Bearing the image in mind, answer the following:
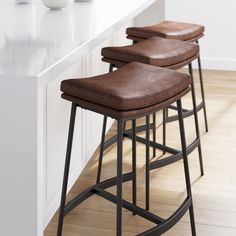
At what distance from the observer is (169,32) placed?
136 inches

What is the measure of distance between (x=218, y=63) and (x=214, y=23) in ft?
1.37

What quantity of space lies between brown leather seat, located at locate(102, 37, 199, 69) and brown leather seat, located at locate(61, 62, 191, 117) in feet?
1.32

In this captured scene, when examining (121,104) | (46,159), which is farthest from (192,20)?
(121,104)

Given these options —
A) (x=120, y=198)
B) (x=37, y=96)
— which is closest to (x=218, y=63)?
(x=120, y=198)

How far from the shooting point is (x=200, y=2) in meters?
5.70

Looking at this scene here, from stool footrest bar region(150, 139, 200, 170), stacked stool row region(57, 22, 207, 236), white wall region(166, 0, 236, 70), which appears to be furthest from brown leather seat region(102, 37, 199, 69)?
white wall region(166, 0, 236, 70)

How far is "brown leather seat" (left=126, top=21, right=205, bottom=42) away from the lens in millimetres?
3416

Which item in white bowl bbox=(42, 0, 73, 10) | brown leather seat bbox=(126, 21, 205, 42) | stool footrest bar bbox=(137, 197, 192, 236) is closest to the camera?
stool footrest bar bbox=(137, 197, 192, 236)

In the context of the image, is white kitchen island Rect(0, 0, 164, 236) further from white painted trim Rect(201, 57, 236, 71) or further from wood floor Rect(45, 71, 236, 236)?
white painted trim Rect(201, 57, 236, 71)

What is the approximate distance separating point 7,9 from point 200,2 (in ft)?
10.9

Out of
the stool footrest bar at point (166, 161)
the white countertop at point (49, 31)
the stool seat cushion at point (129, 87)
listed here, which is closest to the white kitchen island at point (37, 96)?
the white countertop at point (49, 31)

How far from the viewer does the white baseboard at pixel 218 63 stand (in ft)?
19.0

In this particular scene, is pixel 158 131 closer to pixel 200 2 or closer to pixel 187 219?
pixel 187 219

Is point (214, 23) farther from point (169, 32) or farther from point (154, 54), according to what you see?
point (154, 54)
